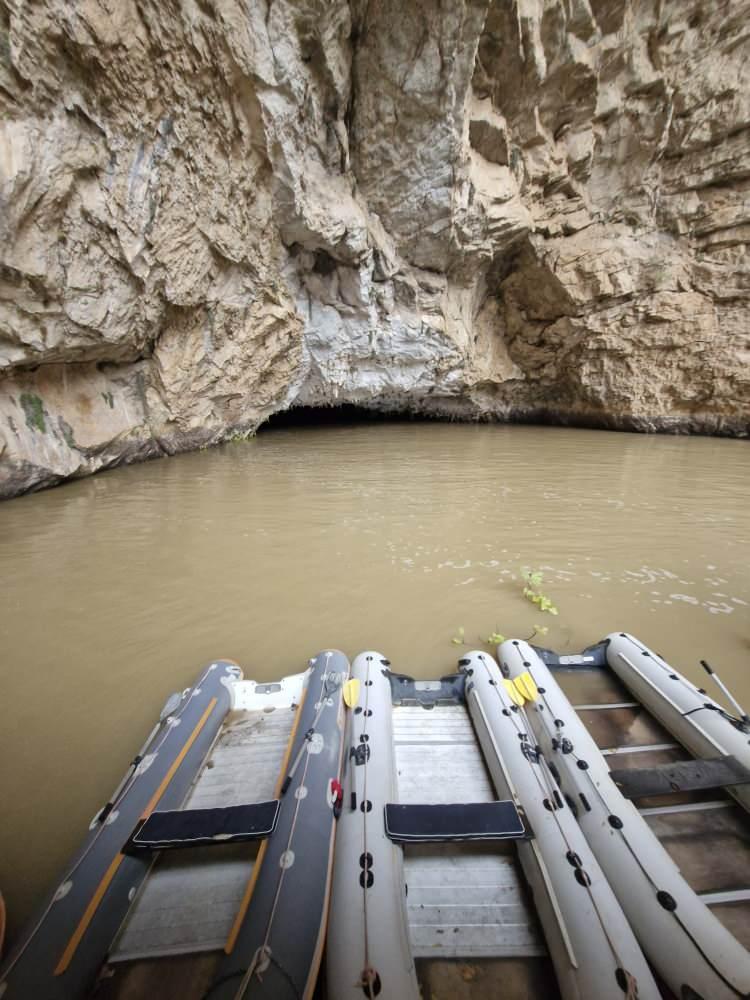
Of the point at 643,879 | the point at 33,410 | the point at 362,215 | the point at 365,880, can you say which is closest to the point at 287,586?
the point at 365,880

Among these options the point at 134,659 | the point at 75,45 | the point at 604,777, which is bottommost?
the point at 134,659

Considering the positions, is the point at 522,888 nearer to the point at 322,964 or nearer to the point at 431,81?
the point at 322,964

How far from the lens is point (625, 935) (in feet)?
3.79

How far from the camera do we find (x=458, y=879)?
1.39m

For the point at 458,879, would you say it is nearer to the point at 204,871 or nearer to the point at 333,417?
the point at 204,871

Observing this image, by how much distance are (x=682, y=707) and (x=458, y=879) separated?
1.47 m

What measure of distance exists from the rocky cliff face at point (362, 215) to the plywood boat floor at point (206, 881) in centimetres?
576

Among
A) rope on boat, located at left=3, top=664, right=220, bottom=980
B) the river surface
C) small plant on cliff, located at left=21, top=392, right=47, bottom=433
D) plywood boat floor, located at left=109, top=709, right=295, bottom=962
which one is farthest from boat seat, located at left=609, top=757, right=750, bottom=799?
small plant on cliff, located at left=21, top=392, right=47, bottom=433

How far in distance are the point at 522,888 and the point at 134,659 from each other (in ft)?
8.00

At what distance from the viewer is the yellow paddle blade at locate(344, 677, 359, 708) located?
204 centimetres

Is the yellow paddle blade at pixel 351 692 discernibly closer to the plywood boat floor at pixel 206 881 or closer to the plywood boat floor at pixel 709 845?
the plywood boat floor at pixel 206 881

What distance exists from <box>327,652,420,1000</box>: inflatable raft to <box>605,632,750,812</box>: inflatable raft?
58.3 inches

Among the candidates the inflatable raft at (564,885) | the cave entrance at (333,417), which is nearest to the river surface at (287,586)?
the inflatable raft at (564,885)

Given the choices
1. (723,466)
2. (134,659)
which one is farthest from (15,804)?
(723,466)
